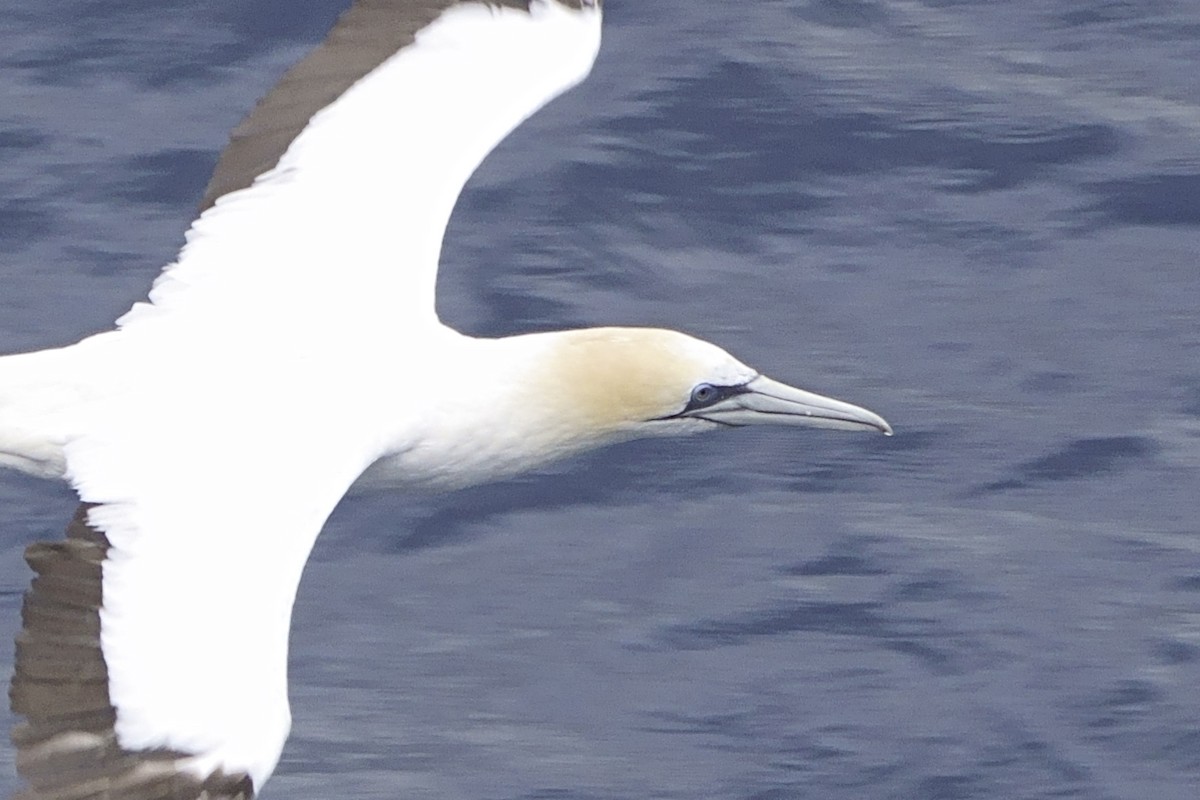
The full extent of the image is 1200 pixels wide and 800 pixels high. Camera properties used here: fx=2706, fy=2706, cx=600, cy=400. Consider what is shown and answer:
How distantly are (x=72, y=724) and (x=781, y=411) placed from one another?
10.6ft

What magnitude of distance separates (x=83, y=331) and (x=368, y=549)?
1971 millimetres

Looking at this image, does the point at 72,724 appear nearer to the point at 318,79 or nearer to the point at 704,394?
the point at 704,394

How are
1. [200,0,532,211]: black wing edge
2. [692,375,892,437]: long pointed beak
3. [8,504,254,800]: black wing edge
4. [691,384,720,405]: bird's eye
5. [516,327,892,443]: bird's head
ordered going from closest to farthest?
[8,504,254,800]: black wing edge
[516,327,892,443]: bird's head
[691,384,720,405]: bird's eye
[692,375,892,437]: long pointed beak
[200,0,532,211]: black wing edge

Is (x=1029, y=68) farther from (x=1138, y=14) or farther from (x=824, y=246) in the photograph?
(x=824, y=246)

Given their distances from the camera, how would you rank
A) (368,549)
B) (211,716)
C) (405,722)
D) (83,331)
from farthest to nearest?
1. (83,331)
2. (368,549)
3. (405,722)
4. (211,716)

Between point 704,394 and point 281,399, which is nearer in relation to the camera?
point 281,399

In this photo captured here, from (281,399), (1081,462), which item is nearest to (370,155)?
(281,399)

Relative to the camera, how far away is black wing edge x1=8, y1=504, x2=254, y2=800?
806 cm

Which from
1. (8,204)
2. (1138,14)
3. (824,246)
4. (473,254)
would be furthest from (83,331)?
(1138,14)

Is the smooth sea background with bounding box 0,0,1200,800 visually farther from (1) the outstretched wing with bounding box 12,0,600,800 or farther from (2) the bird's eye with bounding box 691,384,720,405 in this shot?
(2) the bird's eye with bounding box 691,384,720,405

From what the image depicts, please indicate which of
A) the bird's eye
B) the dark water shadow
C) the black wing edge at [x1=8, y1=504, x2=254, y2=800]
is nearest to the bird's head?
the bird's eye

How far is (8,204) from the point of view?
13.1 metres

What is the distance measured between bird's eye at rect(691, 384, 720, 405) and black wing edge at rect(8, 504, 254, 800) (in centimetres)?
261

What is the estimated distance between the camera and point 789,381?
12.3 metres
